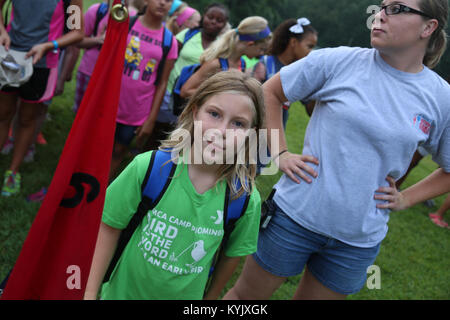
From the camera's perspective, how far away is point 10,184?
11.1 ft

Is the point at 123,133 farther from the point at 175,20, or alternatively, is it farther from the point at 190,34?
the point at 175,20

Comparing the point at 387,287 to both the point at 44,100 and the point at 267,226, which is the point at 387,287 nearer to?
the point at 267,226

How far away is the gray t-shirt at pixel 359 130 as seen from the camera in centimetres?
175

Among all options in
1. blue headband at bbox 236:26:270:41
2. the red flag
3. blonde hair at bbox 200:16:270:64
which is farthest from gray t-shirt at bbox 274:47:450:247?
blue headband at bbox 236:26:270:41

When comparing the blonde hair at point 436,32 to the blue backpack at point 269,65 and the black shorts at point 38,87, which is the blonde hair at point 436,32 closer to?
the blue backpack at point 269,65

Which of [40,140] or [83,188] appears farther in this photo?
[40,140]

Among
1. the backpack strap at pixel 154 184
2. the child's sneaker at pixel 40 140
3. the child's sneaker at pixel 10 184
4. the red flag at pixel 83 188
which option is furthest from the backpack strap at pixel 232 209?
the child's sneaker at pixel 40 140

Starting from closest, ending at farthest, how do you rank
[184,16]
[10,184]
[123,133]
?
[10,184] → [123,133] → [184,16]

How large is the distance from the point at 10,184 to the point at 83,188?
2299 millimetres

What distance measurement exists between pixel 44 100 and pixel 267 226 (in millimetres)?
2176

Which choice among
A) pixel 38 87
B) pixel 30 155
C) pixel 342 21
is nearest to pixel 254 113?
pixel 342 21

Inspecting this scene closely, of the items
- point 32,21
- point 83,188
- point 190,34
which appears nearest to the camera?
point 83,188
